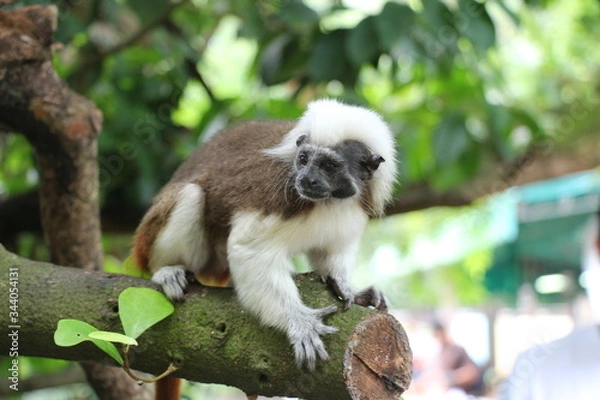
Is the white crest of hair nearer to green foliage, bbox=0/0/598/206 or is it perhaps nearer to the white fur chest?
the white fur chest

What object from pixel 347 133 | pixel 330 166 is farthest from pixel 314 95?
pixel 330 166

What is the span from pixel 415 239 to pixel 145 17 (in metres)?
5.88

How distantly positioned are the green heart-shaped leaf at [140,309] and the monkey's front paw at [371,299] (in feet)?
2.37

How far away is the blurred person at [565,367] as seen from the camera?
3.52 metres

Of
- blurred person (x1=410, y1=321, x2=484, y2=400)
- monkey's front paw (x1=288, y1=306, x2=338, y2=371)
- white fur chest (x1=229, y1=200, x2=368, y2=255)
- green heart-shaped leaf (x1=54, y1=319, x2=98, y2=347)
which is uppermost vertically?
blurred person (x1=410, y1=321, x2=484, y2=400)

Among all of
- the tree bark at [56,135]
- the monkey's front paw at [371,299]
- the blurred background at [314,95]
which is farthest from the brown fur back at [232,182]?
the blurred background at [314,95]

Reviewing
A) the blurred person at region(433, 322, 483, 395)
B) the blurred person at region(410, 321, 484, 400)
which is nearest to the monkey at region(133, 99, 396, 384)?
the blurred person at region(410, 321, 484, 400)

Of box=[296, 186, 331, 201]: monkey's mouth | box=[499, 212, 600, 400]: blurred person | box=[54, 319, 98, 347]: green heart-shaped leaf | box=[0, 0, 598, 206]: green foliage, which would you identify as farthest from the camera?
box=[0, 0, 598, 206]: green foliage

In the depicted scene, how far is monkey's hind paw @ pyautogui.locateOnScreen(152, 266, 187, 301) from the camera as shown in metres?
2.39

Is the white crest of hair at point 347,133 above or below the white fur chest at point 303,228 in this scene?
above

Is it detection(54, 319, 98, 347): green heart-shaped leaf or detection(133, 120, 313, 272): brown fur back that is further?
detection(133, 120, 313, 272): brown fur back

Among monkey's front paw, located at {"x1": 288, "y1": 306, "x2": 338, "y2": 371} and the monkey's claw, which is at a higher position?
the monkey's claw

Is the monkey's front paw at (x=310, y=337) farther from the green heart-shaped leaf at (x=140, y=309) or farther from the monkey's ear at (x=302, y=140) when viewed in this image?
the monkey's ear at (x=302, y=140)

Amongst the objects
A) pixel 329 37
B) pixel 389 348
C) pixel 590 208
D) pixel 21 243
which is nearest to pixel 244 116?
pixel 329 37
